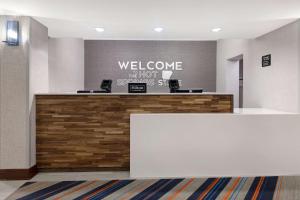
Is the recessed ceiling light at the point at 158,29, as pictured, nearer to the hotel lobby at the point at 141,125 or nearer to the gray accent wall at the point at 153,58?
the hotel lobby at the point at 141,125

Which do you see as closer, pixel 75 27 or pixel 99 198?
pixel 99 198

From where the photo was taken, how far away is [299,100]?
5.12m

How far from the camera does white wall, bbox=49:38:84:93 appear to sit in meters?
7.60

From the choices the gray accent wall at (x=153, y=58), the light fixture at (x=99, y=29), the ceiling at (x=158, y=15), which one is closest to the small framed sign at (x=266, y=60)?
the ceiling at (x=158, y=15)

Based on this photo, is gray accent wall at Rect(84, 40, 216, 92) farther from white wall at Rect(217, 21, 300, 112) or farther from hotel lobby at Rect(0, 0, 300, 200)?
hotel lobby at Rect(0, 0, 300, 200)

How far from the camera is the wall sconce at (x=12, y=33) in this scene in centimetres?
442

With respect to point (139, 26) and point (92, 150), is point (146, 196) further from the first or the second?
point (139, 26)

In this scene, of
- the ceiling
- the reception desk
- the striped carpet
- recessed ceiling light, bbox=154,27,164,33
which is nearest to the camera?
the striped carpet

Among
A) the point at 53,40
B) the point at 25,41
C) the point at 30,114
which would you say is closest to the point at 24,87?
the point at 30,114

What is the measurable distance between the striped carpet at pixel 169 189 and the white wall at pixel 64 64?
3.79m

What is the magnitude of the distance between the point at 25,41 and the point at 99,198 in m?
2.93

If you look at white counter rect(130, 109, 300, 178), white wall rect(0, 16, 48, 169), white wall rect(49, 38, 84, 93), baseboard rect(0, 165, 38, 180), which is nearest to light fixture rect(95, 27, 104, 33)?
white wall rect(0, 16, 48, 169)

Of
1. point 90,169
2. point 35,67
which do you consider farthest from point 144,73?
point 90,169

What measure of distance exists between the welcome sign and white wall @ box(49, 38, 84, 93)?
1367mm
